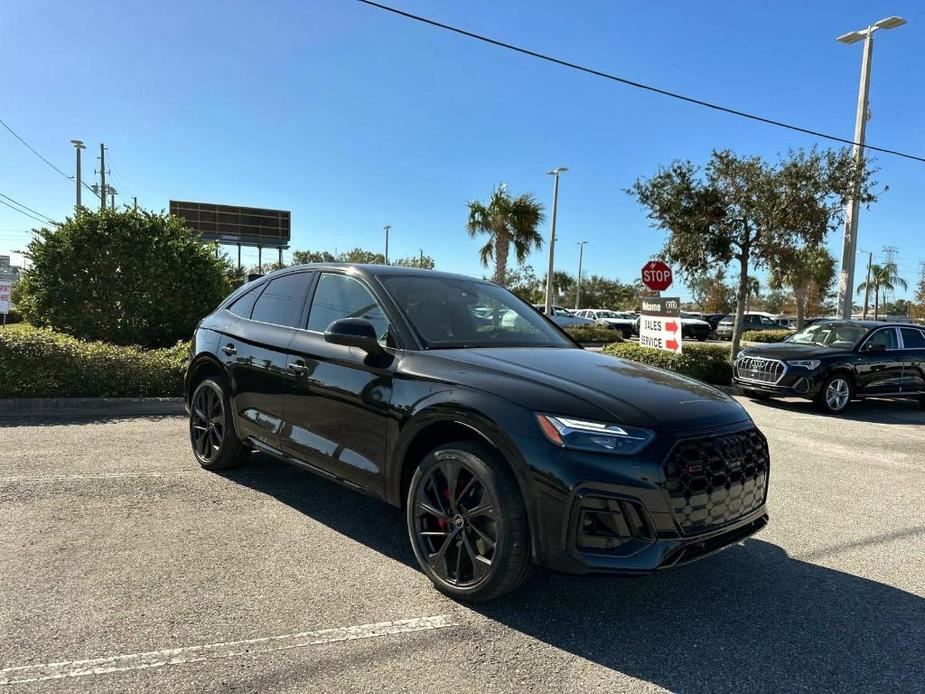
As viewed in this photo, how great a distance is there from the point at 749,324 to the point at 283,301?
42133 mm

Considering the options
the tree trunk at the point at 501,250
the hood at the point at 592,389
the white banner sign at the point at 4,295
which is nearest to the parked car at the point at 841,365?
the hood at the point at 592,389

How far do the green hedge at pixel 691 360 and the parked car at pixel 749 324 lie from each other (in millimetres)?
29577

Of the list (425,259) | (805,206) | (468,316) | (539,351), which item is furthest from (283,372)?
(425,259)

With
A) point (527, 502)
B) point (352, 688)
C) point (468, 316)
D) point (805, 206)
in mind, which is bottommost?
point (352, 688)

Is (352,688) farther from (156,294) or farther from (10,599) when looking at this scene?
(156,294)

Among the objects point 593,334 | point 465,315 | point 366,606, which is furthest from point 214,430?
point 593,334

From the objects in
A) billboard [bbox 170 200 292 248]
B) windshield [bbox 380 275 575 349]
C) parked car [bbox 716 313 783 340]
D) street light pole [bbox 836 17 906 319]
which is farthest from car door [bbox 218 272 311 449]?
billboard [bbox 170 200 292 248]

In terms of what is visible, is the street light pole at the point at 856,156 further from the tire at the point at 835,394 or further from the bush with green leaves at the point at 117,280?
the bush with green leaves at the point at 117,280

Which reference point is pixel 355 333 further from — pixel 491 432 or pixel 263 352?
pixel 263 352

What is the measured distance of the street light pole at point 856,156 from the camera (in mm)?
13906

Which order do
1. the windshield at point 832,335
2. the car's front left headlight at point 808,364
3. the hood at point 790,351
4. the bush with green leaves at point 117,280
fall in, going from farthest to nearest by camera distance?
the bush with green leaves at point 117,280 → the windshield at point 832,335 → the hood at point 790,351 → the car's front left headlight at point 808,364

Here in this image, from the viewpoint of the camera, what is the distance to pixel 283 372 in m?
4.09

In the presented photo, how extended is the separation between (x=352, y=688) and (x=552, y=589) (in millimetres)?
1270

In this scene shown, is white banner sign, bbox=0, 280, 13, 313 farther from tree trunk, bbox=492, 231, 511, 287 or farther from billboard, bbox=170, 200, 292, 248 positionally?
billboard, bbox=170, 200, 292, 248
